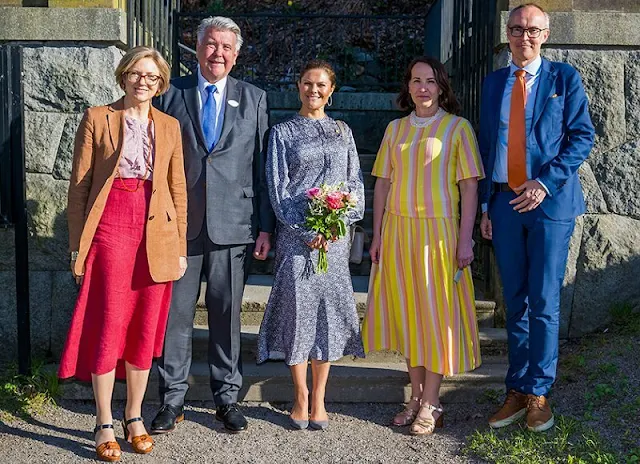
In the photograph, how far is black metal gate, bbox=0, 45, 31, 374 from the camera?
173 inches

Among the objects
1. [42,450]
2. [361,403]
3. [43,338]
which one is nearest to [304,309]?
[361,403]

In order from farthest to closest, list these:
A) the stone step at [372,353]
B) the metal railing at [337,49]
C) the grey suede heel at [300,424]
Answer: the metal railing at [337,49] → the stone step at [372,353] → the grey suede heel at [300,424]

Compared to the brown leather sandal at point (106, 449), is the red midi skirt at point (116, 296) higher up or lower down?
higher up

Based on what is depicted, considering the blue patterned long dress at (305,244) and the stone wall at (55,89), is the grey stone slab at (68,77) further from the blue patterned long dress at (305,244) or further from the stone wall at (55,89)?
the blue patterned long dress at (305,244)

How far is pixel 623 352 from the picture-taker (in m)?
4.73

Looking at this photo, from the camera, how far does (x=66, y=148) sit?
4.76m

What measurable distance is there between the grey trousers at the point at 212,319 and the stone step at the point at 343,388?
388 millimetres

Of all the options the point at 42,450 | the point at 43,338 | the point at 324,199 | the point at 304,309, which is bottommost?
the point at 42,450

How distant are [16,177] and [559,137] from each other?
297cm

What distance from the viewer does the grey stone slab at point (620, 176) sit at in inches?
193

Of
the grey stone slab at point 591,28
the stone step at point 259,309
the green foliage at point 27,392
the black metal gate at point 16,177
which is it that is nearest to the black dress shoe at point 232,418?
the stone step at point 259,309

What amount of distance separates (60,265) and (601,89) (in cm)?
350

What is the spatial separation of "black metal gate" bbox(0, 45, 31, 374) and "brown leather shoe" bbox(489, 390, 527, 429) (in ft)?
8.72

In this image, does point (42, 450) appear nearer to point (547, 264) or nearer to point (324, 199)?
point (324, 199)
